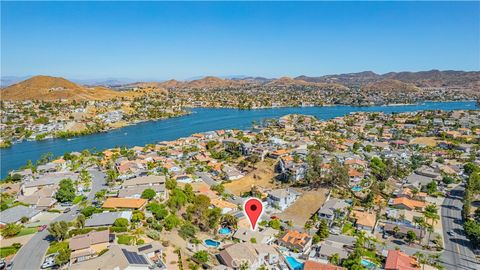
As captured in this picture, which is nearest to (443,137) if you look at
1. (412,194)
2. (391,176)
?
(391,176)

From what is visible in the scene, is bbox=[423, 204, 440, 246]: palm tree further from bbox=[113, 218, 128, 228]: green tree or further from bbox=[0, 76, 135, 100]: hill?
bbox=[0, 76, 135, 100]: hill

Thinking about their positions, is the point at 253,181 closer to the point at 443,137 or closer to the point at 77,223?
the point at 77,223

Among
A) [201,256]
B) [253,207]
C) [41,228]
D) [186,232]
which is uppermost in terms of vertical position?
[253,207]

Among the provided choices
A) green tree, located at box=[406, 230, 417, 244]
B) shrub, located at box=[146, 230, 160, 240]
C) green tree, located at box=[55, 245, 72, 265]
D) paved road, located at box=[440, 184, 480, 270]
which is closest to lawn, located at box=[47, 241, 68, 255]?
green tree, located at box=[55, 245, 72, 265]

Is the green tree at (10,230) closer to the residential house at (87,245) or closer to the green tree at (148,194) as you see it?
the residential house at (87,245)

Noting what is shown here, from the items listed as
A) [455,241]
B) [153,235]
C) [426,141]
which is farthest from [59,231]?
[426,141]

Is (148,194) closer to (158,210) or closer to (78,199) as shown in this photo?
(158,210)

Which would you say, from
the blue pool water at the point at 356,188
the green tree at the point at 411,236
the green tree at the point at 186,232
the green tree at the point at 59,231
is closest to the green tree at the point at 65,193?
the green tree at the point at 59,231
